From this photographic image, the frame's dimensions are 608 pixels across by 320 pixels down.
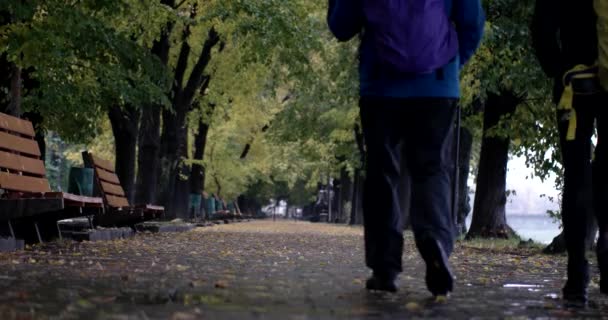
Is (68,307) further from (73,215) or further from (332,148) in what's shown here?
(332,148)

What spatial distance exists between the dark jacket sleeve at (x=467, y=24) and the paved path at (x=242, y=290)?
139 centimetres

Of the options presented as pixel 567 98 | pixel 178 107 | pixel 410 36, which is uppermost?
pixel 178 107

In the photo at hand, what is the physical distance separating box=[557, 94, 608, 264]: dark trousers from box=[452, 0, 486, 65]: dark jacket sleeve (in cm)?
61

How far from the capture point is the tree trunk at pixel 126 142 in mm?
22922

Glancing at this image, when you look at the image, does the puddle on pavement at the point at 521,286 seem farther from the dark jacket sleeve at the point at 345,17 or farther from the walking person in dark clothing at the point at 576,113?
the dark jacket sleeve at the point at 345,17

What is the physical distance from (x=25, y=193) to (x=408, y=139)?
4919 millimetres

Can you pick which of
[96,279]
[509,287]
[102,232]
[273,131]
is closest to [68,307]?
[96,279]

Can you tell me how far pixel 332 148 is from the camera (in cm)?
4634

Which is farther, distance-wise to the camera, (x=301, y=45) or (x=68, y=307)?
(x=301, y=45)

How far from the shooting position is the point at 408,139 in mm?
6039

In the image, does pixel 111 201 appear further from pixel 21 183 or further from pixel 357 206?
pixel 357 206

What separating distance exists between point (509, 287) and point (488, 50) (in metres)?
9.92

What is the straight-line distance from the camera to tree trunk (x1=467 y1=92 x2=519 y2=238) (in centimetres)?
2108

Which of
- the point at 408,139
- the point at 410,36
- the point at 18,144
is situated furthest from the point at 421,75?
the point at 18,144
